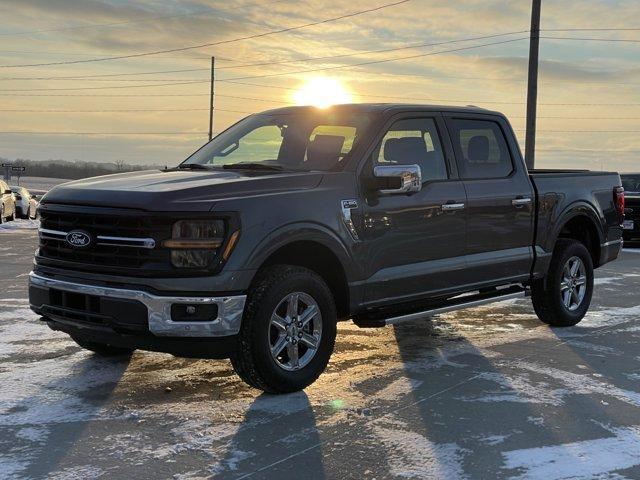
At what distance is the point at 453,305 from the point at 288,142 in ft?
6.28

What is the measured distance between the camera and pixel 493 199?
21.1 ft

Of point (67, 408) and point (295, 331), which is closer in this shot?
point (67, 408)

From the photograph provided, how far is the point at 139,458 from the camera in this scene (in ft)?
12.5

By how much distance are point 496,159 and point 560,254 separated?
4.40 feet

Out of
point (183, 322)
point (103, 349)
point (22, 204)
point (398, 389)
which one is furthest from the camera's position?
point (22, 204)

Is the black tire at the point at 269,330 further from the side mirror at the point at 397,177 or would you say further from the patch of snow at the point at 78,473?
the patch of snow at the point at 78,473

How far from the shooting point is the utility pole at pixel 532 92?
20859 mm

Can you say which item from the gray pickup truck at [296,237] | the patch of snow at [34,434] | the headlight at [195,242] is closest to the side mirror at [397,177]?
the gray pickup truck at [296,237]

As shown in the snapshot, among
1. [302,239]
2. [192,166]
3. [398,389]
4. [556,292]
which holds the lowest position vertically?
[398,389]

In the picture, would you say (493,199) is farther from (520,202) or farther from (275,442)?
(275,442)

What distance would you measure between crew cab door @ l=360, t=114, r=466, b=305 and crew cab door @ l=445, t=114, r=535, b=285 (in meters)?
0.18

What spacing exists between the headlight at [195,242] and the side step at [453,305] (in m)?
1.52

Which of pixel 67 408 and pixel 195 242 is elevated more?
pixel 195 242

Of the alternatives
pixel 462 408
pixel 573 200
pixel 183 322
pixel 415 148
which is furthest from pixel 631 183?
pixel 183 322
